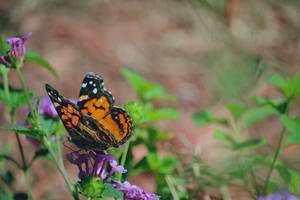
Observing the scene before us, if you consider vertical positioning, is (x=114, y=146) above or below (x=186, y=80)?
above

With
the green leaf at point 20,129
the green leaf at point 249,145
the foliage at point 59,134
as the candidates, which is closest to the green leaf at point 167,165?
the foliage at point 59,134

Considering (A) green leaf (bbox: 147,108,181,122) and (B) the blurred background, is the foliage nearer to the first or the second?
(A) green leaf (bbox: 147,108,181,122)

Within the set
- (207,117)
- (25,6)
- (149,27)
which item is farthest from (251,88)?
(25,6)

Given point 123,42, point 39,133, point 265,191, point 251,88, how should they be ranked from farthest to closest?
1. point 123,42
2. point 251,88
3. point 265,191
4. point 39,133

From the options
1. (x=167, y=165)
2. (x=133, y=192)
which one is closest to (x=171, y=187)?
(x=167, y=165)

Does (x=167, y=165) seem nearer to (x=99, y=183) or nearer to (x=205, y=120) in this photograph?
(x=205, y=120)

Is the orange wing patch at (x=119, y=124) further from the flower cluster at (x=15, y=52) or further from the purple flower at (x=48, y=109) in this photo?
the flower cluster at (x=15, y=52)

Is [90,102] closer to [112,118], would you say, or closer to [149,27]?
[112,118]
